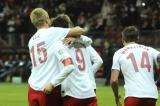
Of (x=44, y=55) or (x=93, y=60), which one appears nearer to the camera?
(x=44, y=55)

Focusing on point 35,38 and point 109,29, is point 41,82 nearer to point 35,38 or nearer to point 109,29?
point 35,38

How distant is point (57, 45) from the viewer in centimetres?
807

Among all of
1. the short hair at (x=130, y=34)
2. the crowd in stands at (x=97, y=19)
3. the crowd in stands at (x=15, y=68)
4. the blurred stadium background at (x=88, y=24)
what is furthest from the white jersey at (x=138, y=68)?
the crowd in stands at (x=15, y=68)

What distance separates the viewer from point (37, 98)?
27.0 ft

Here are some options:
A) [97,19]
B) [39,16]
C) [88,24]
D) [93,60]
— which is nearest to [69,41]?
[39,16]

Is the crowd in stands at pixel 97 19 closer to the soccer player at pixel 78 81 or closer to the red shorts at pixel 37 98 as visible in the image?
the soccer player at pixel 78 81

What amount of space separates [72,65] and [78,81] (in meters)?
0.57

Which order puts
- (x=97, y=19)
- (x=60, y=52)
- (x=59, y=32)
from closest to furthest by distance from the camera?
(x=60, y=52) < (x=59, y=32) < (x=97, y=19)

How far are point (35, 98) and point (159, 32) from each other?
763 inches

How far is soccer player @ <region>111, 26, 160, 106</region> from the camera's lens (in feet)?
27.8

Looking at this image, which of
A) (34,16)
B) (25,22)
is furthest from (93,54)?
(25,22)

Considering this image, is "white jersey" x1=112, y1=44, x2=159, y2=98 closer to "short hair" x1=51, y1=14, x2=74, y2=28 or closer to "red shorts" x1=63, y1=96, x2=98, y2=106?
"red shorts" x1=63, y1=96, x2=98, y2=106

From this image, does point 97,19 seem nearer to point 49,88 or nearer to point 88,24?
point 88,24

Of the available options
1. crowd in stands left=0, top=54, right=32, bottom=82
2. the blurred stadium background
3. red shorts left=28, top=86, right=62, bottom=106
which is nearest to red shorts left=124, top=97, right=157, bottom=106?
red shorts left=28, top=86, right=62, bottom=106
